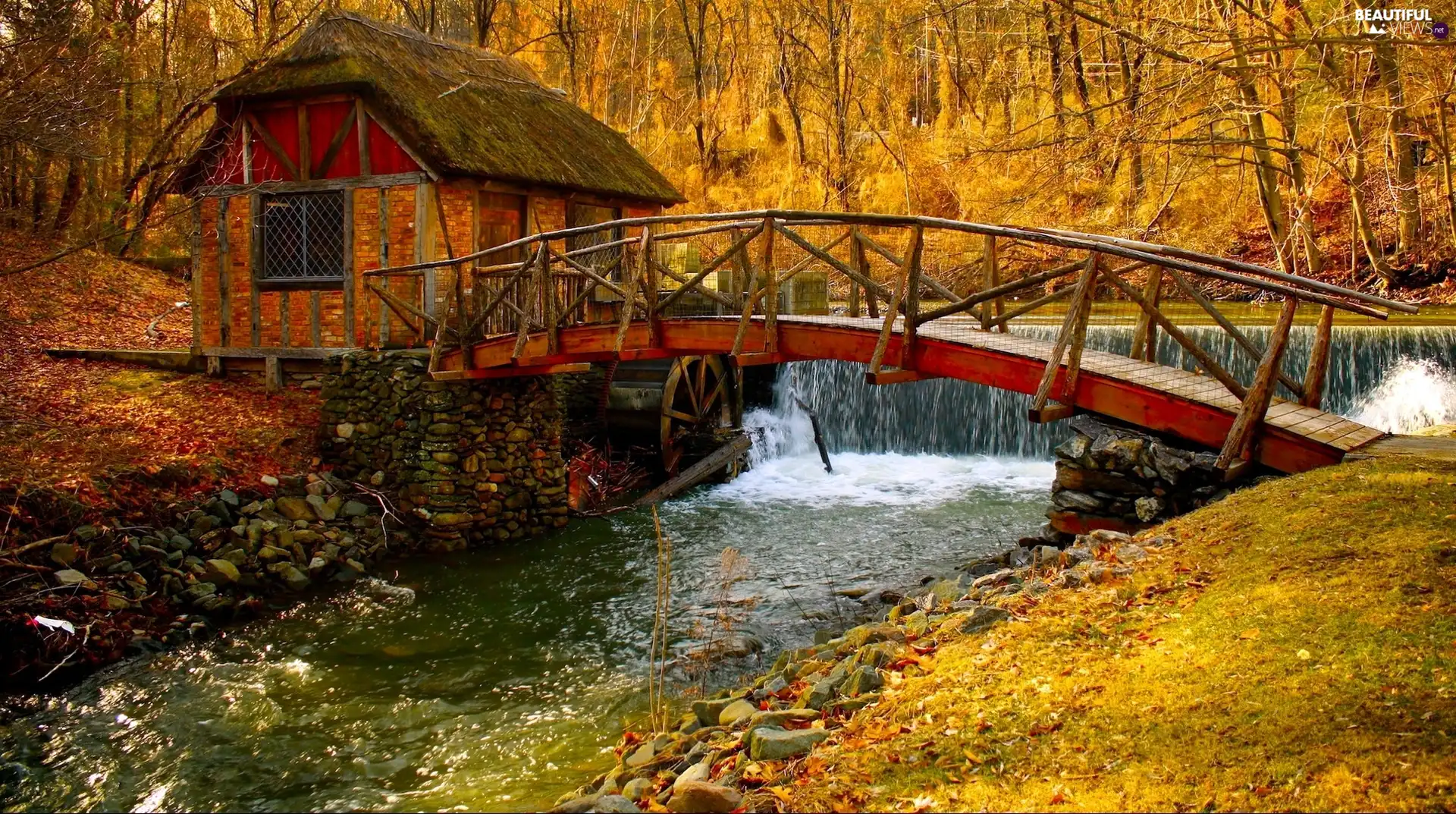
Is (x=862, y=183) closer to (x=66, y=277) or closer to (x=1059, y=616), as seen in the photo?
(x=66, y=277)

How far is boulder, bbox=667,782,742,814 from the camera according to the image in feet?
13.8

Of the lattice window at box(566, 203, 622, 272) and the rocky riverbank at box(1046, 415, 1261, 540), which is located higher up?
the lattice window at box(566, 203, 622, 272)

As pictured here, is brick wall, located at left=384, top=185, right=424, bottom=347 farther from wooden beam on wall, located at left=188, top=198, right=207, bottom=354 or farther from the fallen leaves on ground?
wooden beam on wall, located at left=188, top=198, right=207, bottom=354

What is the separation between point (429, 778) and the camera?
6449mm

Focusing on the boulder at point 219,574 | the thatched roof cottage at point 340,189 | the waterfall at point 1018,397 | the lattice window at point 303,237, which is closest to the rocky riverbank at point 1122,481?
the waterfall at point 1018,397

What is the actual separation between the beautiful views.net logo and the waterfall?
12.2 feet

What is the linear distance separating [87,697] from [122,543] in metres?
2.16

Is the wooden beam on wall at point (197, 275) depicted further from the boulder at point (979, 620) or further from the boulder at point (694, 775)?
Answer: the boulder at point (979, 620)

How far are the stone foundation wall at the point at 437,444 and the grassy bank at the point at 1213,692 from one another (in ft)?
26.2

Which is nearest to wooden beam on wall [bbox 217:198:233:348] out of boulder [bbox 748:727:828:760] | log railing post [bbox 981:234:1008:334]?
log railing post [bbox 981:234:1008:334]

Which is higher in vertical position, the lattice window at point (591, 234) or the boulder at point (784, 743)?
the lattice window at point (591, 234)

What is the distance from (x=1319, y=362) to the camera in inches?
283

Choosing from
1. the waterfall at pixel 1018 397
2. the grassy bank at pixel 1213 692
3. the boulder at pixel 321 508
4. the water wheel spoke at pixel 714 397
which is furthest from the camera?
the water wheel spoke at pixel 714 397

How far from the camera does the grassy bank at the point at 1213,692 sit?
3.53m
